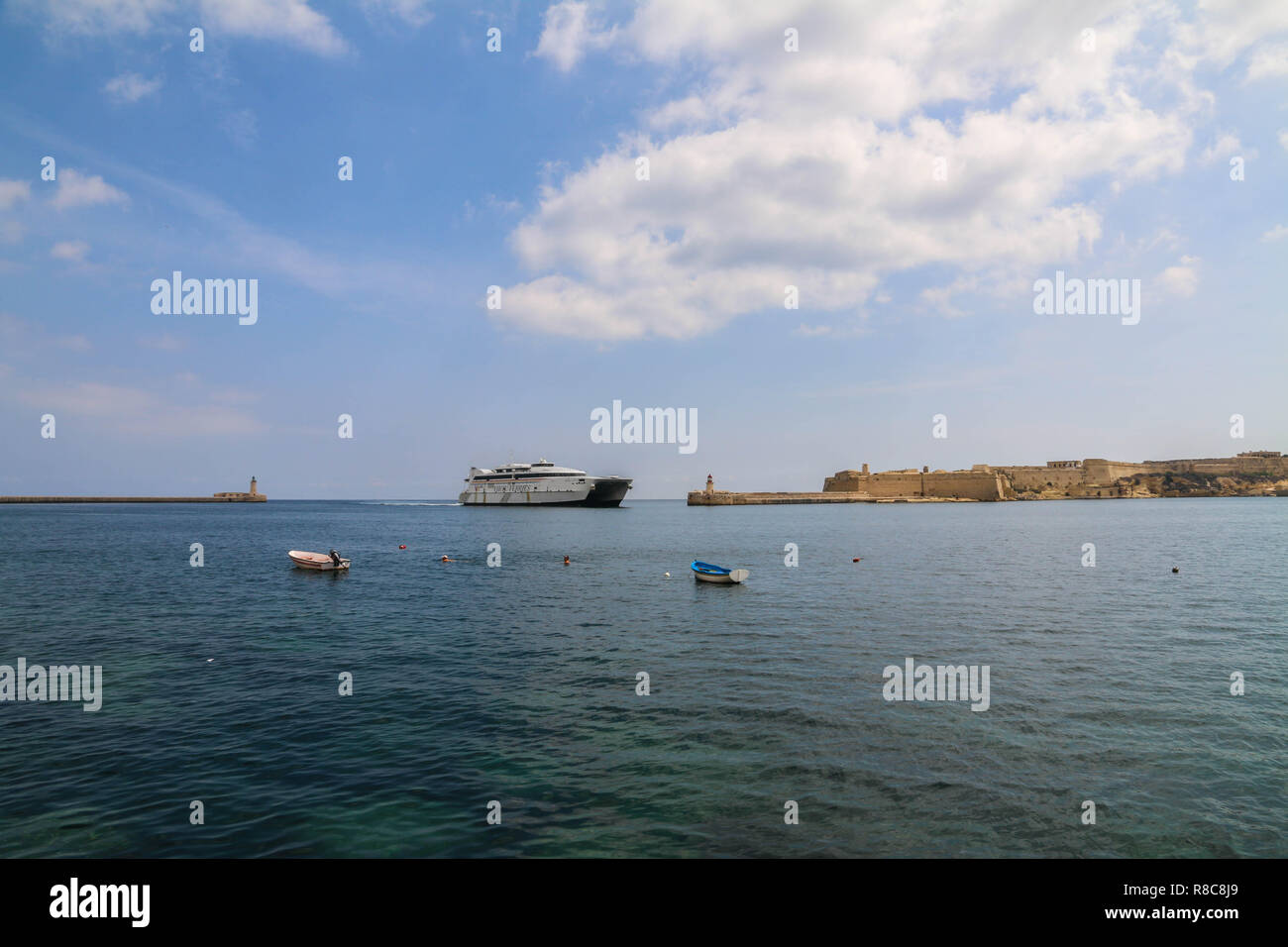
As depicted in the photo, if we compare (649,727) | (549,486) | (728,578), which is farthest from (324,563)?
(549,486)

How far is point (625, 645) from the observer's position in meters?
24.4

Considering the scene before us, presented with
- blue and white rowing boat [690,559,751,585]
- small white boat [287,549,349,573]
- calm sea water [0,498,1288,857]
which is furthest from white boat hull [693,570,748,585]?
small white boat [287,549,349,573]

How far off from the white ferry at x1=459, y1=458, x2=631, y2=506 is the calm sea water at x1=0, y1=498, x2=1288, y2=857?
12738 centimetres

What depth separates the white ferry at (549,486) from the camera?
538ft

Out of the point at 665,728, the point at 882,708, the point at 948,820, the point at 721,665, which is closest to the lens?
the point at 948,820

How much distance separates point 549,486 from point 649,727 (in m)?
152

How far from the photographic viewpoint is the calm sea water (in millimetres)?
10648

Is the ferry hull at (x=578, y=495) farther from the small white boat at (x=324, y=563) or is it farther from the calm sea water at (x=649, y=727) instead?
the calm sea water at (x=649, y=727)

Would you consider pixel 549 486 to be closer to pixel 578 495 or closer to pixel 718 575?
pixel 578 495

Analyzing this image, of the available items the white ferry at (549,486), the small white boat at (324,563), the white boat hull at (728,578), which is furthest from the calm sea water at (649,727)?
the white ferry at (549,486)
